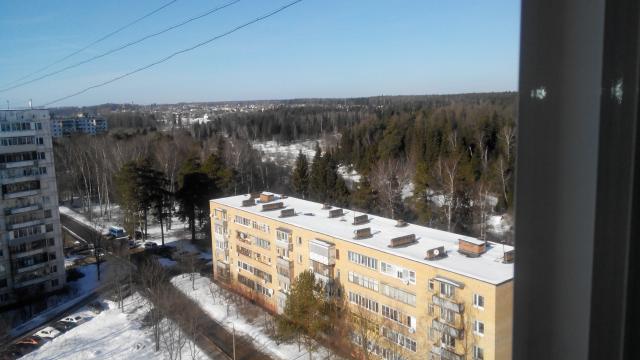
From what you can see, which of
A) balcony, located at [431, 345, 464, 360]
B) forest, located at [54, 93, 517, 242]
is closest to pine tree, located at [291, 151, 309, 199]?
forest, located at [54, 93, 517, 242]

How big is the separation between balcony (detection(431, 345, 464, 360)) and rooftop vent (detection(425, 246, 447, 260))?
31.1 inches

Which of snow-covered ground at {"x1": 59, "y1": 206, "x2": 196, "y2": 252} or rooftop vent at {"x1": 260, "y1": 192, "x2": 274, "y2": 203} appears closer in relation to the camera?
rooftop vent at {"x1": 260, "y1": 192, "x2": 274, "y2": 203}

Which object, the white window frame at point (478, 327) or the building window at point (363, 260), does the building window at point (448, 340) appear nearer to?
the white window frame at point (478, 327)

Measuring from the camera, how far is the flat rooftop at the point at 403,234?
4.12 meters

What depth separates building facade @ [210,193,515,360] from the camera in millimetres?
4000

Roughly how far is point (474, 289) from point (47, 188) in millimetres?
6671

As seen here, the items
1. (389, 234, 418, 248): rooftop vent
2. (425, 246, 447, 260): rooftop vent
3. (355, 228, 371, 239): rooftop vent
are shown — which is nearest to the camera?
(425, 246, 447, 260): rooftop vent

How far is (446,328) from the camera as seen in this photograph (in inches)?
166

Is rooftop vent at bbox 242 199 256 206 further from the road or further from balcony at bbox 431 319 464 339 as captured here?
balcony at bbox 431 319 464 339

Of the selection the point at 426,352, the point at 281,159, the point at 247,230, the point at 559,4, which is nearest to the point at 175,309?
the point at 247,230

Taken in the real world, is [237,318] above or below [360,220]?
below

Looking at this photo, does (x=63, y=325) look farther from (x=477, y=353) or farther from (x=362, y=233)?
(x=477, y=353)

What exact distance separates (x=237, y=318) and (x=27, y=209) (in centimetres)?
373

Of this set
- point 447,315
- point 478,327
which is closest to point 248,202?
point 447,315
